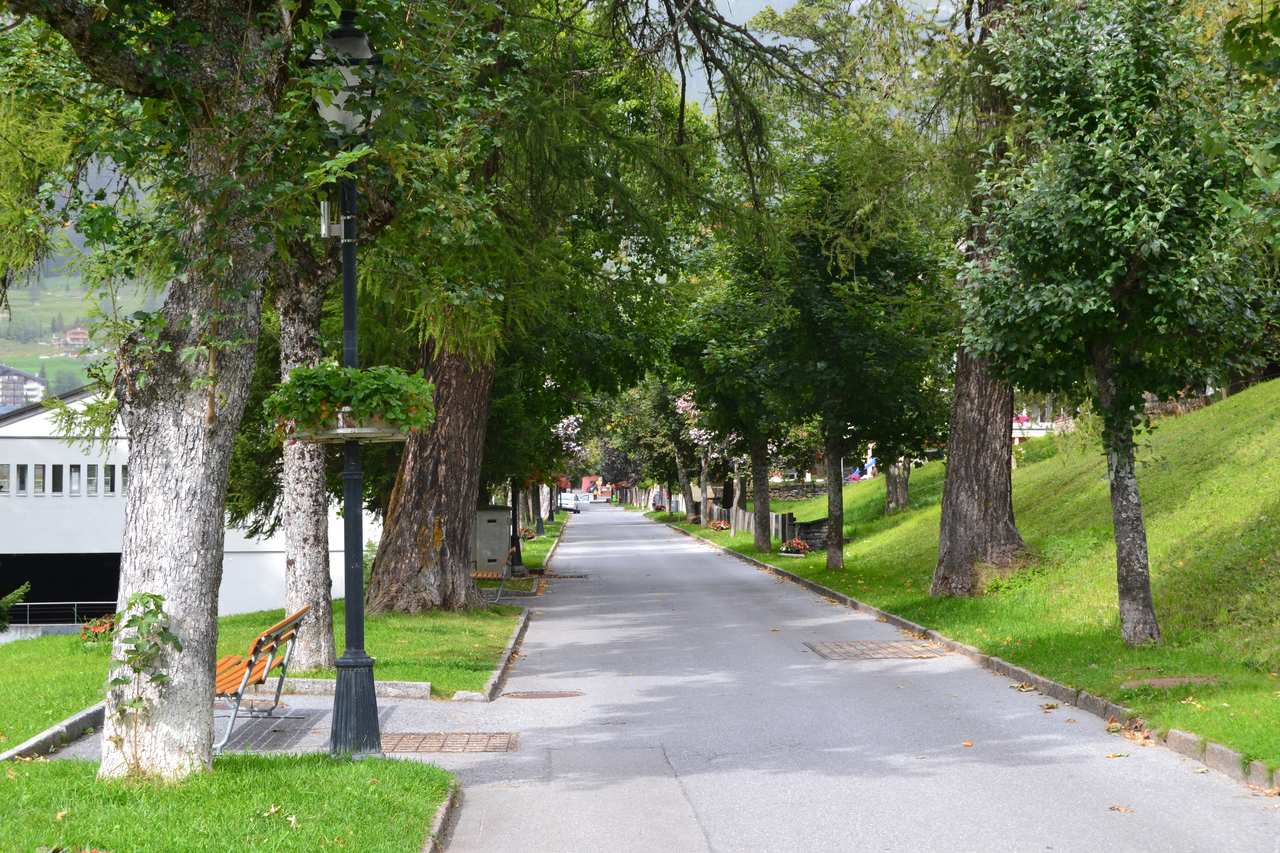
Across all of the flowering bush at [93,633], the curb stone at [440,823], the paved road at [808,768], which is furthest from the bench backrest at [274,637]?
the flowering bush at [93,633]

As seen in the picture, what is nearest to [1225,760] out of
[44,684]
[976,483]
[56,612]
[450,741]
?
[450,741]

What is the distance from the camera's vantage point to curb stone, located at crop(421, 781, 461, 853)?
7.18 meters

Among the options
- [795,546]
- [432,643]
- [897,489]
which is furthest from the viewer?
[897,489]

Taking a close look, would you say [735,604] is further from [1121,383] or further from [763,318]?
[1121,383]

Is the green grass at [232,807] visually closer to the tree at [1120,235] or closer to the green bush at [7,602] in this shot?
the tree at [1120,235]

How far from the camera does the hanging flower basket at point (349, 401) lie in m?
9.64

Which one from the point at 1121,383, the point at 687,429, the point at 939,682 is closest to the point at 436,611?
the point at 939,682

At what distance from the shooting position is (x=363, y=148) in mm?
8516

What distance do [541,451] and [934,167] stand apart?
1775cm

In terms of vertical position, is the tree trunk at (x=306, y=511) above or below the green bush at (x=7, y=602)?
above

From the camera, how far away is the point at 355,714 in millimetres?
9594

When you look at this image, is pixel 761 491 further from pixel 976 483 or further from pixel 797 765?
pixel 797 765

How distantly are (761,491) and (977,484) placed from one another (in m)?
21.7

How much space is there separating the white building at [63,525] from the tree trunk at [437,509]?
3838cm
